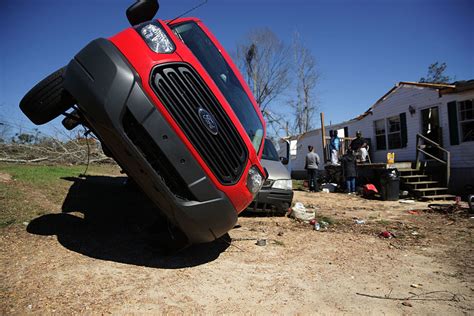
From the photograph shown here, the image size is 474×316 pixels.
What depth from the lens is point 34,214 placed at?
14.5 ft

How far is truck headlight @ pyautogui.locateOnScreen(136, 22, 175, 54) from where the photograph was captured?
9.11ft

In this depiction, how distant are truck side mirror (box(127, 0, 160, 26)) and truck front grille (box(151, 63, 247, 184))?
0.94 meters

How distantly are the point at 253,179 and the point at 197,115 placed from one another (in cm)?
95

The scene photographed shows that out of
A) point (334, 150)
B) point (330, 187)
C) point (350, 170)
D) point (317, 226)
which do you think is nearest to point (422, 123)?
point (334, 150)

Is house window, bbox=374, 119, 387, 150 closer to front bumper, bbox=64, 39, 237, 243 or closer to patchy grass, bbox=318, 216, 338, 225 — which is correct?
patchy grass, bbox=318, 216, 338, 225

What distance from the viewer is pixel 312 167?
40.8 ft

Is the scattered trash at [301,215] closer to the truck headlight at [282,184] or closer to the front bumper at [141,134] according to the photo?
the truck headlight at [282,184]

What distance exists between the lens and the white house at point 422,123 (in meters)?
10.8

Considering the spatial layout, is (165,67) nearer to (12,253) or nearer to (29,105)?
(29,105)

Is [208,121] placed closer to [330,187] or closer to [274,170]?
[274,170]

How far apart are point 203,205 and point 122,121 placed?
1.04 metres

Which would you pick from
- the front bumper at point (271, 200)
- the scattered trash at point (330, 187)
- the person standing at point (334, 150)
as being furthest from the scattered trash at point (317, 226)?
the person standing at point (334, 150)

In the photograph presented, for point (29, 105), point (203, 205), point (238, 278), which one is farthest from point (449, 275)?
point (29, 105)

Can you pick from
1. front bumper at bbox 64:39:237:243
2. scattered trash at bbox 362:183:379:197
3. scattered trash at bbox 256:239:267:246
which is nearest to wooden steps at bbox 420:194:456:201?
scattered trash at bbox 362:183:379:197
